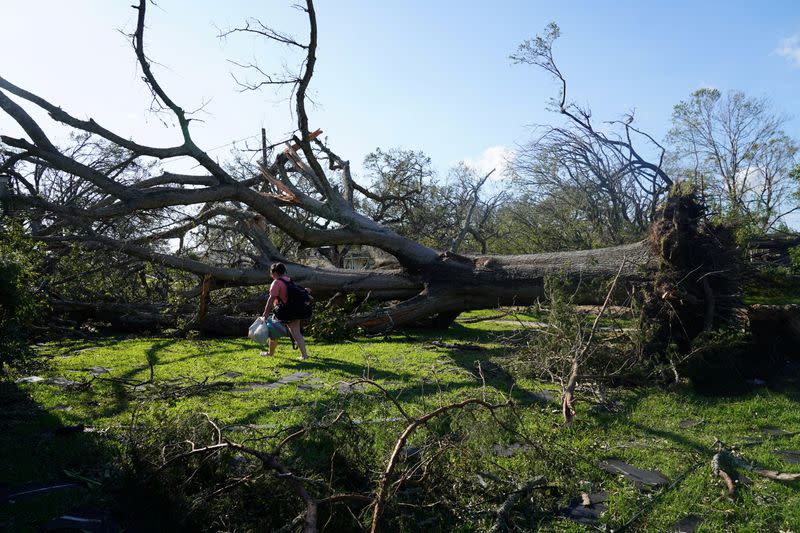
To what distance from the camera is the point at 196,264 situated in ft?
36.7

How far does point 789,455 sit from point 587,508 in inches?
71.9

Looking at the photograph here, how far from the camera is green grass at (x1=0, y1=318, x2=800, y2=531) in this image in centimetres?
338

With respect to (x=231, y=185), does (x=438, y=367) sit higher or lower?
lower

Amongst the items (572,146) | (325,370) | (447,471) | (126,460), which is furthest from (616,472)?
(572,146)

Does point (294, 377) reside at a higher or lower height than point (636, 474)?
higher

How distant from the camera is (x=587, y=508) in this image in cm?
338

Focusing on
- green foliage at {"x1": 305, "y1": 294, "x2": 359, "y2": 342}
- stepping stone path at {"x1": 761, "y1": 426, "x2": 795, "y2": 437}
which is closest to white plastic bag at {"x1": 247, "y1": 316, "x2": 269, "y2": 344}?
green foliage at {"x1": 305, "y1": 294, "x2": 359, "y2": 342}

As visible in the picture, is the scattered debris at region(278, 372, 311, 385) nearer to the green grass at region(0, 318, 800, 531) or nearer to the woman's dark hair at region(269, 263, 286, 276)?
the green grass at region(0, 318, 800, 531)

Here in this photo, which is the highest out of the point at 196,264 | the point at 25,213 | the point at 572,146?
the point at 572,146

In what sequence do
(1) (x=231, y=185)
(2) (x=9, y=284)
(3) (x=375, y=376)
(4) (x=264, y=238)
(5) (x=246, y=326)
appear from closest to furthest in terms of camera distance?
(2) (x=9, y=284)
(3) (x=375, y=376)
(1) (x=231, y=185)
(5) (x=246, y=326)
(4) (x=264, y=238)

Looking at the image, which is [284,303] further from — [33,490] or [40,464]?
[33,490]

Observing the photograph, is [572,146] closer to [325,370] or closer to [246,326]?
[246,326]

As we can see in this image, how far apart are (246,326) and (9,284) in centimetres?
598

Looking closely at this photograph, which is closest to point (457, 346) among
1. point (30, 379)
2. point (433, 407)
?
point (433, 407)
